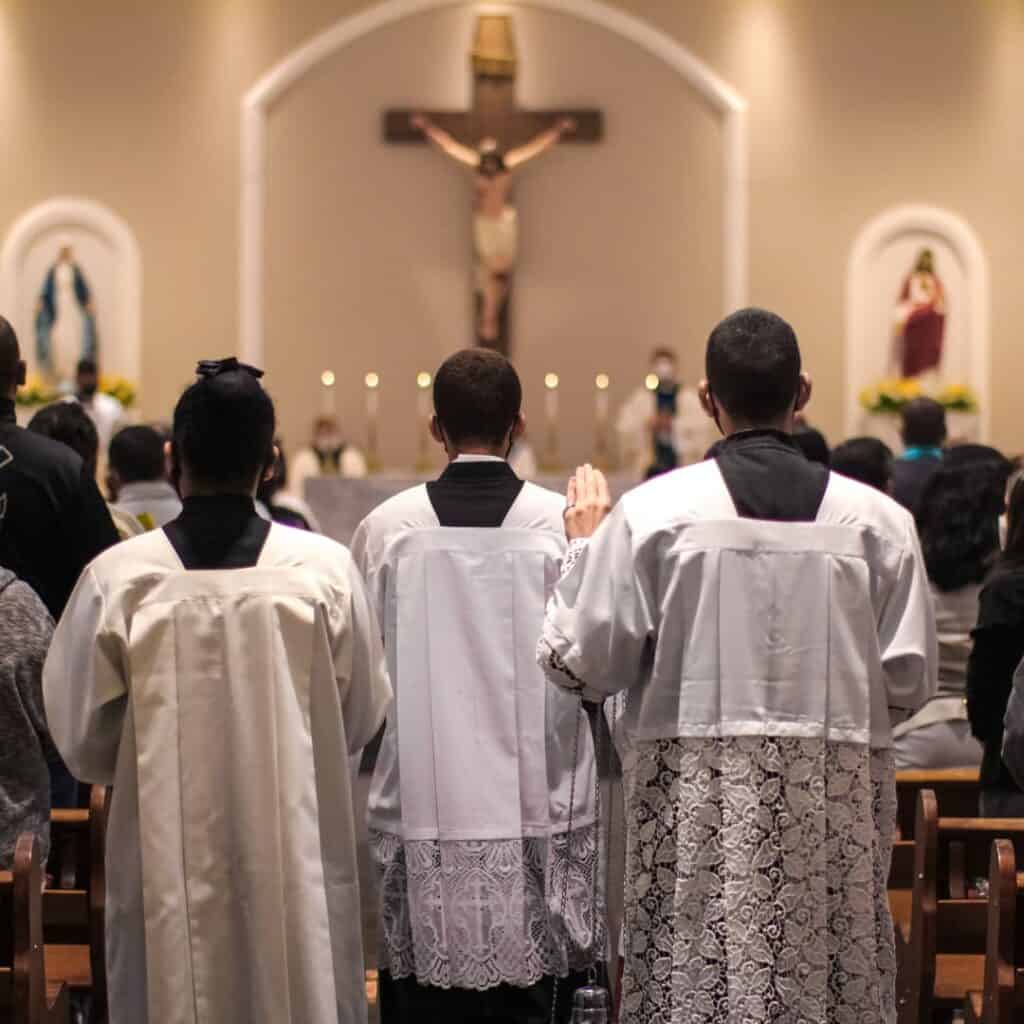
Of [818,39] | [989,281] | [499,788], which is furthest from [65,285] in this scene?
[499,788]

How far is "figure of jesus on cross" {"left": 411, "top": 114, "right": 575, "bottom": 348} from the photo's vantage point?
13.8 meters

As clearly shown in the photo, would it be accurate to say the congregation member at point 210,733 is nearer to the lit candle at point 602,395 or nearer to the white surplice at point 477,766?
the white surplice at point 477,766

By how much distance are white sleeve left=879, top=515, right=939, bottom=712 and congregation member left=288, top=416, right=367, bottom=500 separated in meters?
9.99

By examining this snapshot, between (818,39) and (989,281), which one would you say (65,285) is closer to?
(818,39)

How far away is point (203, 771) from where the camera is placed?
10.8 ft

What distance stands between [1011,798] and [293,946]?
176cm

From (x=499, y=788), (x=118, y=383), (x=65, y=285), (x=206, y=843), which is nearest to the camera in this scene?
(x=206, y=843)

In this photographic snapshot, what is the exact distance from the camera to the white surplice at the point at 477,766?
3.91 m

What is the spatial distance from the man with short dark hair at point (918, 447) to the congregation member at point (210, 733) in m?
4.43

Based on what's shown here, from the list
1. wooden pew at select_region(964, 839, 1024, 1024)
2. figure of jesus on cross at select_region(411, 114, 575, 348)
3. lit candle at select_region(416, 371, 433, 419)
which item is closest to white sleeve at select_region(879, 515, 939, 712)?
wooden pew at select_region(964, 839, 1024, 1024)

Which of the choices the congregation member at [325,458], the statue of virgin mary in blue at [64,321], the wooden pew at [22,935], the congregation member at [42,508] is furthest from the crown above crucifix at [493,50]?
the wooden pew at [22,935]

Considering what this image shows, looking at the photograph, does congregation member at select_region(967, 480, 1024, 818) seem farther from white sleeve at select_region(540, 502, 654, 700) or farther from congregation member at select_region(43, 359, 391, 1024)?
congregation member at select_region(43, 359, 391, 1024)

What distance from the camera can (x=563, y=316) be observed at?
47.0 feet

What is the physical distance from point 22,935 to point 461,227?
11473mm
